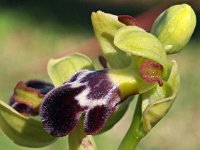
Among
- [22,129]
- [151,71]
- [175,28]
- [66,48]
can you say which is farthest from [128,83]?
[66,48]

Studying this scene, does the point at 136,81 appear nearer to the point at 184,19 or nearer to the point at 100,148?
the point at 184,19

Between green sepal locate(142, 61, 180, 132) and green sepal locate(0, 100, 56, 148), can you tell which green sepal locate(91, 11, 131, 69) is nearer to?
green sepal locate(142, 61, 180, 132)


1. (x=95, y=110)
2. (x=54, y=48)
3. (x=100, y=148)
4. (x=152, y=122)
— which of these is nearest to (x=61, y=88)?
(x=95, y=110)

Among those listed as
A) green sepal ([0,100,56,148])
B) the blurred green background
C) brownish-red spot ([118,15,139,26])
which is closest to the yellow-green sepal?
brownish-red spot ([118,15,139,26])

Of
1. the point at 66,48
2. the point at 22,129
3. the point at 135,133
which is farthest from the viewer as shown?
the point at 66,48

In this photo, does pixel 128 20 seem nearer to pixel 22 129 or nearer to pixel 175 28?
pixel 175 28

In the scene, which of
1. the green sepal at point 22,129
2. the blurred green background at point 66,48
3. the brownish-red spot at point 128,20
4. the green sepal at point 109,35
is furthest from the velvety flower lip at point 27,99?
the blurred green background at point 66,48

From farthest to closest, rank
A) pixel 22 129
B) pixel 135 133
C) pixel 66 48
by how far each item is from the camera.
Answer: pixel 66 48, pixel 22 129, pixel 135 133
